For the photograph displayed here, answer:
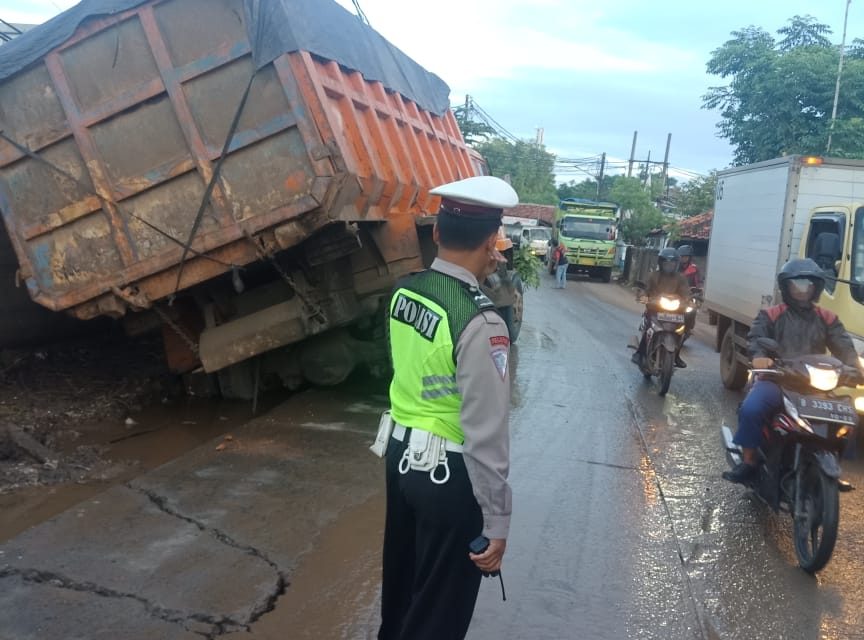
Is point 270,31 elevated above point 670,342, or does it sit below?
above

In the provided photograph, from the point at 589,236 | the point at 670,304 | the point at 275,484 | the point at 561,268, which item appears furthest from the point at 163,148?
the point at 589,236

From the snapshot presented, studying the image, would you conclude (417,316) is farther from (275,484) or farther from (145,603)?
(275,484)

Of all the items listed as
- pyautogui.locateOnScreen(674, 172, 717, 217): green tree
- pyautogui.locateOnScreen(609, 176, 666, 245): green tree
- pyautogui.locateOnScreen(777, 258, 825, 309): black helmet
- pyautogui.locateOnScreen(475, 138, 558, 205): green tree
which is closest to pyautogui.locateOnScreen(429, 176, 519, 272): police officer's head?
pyautogui.locateOnScreen(777, 258, 825, 309): black helmet

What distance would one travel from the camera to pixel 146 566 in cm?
388

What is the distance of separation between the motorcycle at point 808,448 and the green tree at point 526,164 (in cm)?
5764

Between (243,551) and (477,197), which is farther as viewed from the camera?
(243,551)

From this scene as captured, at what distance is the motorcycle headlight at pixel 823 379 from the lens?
4.62 metres

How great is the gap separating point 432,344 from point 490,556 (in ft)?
2.09

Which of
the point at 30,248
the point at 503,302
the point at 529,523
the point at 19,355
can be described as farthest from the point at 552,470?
the point at 19,355

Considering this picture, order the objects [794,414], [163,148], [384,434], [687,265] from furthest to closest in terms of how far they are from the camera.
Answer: [687,265] < [163,148] < [794,414] < [384,434]

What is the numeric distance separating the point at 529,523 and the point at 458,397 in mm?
2853

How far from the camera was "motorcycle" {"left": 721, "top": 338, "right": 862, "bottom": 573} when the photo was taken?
4.34 metres

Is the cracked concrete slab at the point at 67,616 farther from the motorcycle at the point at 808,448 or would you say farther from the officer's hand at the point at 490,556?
the motorcycle at the point at 808,448

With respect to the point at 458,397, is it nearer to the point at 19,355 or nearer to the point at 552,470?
the point at 552,470
